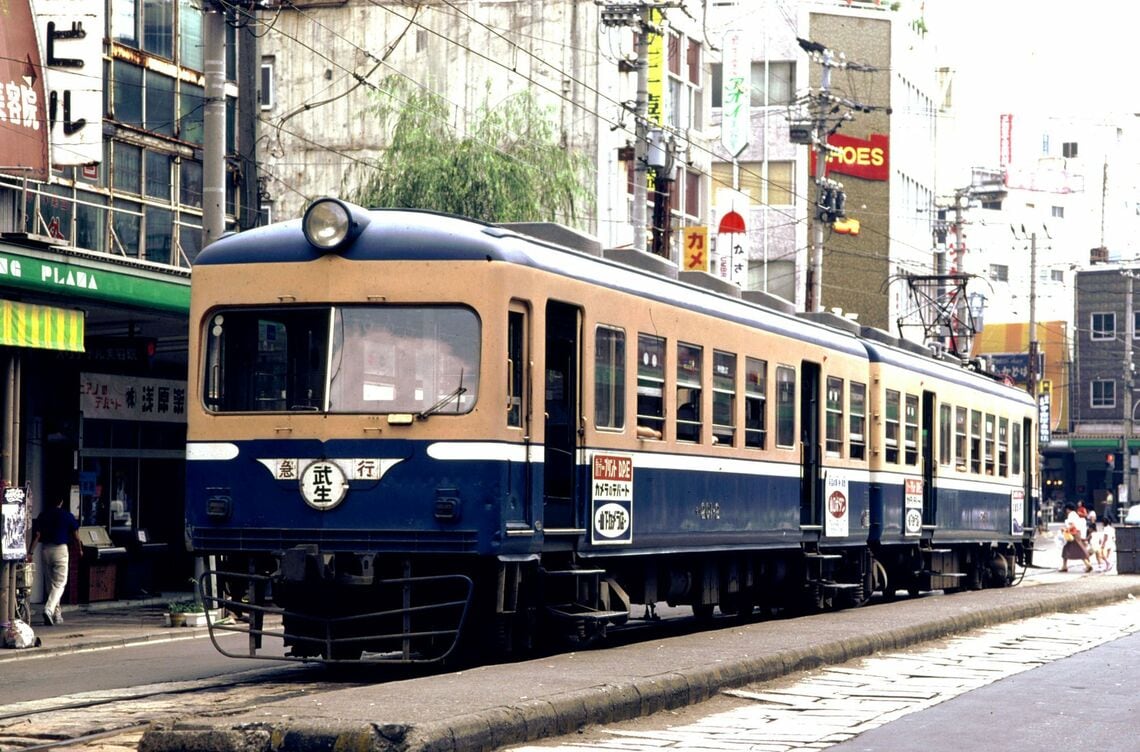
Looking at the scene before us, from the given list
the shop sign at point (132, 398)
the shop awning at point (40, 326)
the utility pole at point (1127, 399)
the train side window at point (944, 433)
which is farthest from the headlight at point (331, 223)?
the utility pole at point (1127, 399)

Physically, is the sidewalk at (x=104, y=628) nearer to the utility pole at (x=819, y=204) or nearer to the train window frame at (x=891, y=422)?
the train window frame at (x=891, y=422)

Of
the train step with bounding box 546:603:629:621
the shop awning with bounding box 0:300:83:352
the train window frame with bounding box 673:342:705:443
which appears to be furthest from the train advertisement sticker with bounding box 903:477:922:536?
the shop awning with bounding box 0:300:83:352

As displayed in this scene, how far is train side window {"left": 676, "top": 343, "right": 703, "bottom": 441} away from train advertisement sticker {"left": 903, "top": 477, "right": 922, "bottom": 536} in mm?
7942

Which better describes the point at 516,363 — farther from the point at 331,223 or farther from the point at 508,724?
the point at 508,724

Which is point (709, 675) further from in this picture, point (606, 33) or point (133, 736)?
point (606, 33)

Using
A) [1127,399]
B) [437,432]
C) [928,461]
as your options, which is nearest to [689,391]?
[437,432]

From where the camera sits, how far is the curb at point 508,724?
364 inches

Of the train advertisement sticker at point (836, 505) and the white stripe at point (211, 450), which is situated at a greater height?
the white stripe at point (211, 450)

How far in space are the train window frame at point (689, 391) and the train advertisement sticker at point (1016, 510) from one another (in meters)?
14.7

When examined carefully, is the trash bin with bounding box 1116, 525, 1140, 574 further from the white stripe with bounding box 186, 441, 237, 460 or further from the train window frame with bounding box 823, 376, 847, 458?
the white stripe with bounding box 186, 441, 237, 460

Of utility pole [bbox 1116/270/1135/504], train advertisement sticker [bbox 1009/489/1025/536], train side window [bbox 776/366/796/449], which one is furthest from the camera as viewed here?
utility pole [bbox 1116/270/1135/504]

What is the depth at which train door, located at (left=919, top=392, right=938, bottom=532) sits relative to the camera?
25.3 metres

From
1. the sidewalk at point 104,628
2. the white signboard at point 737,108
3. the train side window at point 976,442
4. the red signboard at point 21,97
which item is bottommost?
the sidewalk at point 104,628

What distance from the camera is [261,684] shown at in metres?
13.8
